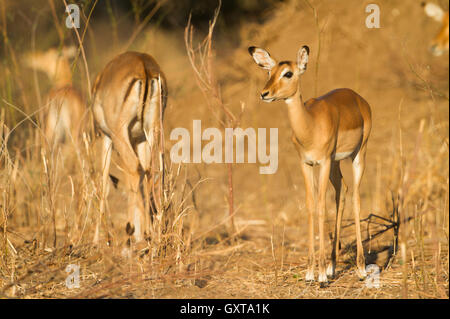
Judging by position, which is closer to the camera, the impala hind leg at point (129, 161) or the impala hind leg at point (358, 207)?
the impala hind leg at point (358, 207)

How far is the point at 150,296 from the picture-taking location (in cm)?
276

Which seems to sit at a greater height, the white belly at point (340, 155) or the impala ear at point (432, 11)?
the impala ear at point (432, 11)

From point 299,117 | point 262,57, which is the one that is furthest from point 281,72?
point 299,117

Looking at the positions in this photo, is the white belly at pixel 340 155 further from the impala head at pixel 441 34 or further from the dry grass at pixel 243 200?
the impala head at pixel 441 34

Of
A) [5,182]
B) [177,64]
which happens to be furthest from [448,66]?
[5,182]

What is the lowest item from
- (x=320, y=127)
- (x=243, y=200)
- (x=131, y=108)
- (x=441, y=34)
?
(x=243, y=200)

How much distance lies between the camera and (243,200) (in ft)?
20.1

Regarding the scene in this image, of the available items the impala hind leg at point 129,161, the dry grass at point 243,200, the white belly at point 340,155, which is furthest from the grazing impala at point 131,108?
the white belly at point 340,155

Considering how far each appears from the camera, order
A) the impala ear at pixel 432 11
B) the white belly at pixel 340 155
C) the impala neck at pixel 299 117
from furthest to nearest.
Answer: the impala ear at pixel 432 11
the white belly at pixel 340 155
the impala neck at pixel 299 117

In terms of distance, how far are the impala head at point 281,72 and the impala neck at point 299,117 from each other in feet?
0.13

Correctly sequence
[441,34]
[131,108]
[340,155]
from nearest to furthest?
[340,155], [441,34], [131,108]

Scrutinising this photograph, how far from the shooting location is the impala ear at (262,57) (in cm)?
263

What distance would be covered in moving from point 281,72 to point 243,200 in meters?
3.60

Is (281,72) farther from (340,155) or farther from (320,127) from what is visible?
(340,155)
